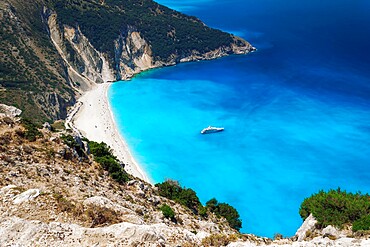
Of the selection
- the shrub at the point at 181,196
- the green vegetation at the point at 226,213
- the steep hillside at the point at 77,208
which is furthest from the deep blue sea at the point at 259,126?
the steep hillside at the point at 77,208

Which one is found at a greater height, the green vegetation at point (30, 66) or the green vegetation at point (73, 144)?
the green vegetation at point (30, 66)

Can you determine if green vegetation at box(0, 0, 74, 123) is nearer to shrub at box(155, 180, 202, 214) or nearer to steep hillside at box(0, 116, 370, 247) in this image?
shrub at box(155, 180, 202, 214)

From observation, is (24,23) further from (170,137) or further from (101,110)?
(170,137)

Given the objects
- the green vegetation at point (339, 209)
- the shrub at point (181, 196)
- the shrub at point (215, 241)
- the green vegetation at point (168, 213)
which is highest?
the green vegetation at point (339, 209)

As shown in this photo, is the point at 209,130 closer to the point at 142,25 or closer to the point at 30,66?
the point at 30,66

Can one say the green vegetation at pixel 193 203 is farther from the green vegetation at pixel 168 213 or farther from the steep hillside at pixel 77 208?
the green vegetation at pixel 168 213

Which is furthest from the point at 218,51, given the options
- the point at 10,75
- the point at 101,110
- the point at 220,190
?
the point at 220,190
